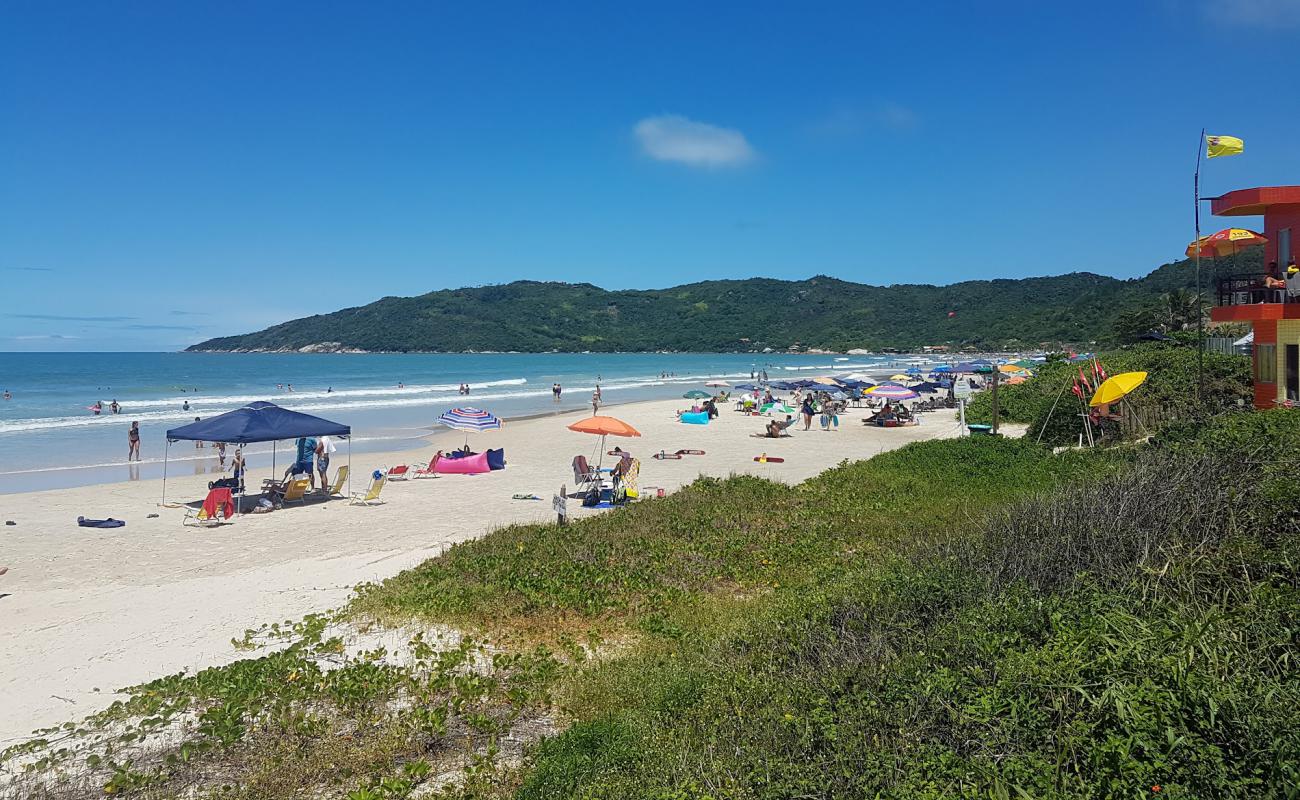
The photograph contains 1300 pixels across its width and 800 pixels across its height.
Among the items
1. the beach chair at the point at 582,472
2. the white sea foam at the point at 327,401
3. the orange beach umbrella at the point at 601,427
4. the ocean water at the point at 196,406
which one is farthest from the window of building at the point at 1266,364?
the white sea foam at the point at 327,401

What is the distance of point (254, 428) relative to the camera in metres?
14.6

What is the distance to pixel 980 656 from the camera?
175 inches

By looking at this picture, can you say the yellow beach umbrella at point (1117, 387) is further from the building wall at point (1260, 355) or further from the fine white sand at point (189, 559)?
the fine white sand at point (189, 559)

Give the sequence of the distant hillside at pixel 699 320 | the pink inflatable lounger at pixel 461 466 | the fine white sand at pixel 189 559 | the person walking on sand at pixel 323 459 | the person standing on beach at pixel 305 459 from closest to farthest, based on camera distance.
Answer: the fine white sand at pixel 189 559
the person walking on sand at pixel 323 459
the person standing on beach at pixel 305 459
the pink inflatable lounger at pixel 461 466
the distant hillside at pixel 699 320

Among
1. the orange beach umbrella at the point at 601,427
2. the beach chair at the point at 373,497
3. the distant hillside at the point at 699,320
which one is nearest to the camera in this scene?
the orange beach umbrella at the point at 601,427

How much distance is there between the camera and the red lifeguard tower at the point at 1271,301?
14406 mm

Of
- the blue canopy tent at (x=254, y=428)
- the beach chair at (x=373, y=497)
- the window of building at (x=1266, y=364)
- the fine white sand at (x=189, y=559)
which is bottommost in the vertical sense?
the fine white sand at (x=189, y=559)

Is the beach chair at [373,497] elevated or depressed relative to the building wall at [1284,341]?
depressed

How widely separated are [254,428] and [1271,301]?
60.8ft

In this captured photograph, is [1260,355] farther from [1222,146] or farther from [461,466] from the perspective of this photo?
[461,466]

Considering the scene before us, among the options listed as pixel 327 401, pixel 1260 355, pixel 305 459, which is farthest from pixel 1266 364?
pixel 327 401

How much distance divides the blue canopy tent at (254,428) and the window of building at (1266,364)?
57.2ft

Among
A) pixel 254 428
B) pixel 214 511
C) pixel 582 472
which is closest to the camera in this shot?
pixel 214 511

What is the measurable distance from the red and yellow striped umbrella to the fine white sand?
878 cm
